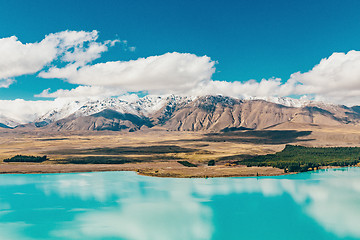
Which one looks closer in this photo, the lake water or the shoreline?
the lake water

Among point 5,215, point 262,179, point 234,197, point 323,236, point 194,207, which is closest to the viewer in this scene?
point 323,236

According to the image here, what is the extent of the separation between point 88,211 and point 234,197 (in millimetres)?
29435

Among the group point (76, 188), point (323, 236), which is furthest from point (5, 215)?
point (323, 236)

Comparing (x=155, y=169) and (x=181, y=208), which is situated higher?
(x=155, y=169)

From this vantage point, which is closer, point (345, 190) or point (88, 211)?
point (88, 211)

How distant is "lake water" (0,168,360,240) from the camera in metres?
48.6

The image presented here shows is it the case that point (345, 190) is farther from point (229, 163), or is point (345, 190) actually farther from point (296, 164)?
point (229, 163)

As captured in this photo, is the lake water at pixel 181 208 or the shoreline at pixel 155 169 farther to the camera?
the shoreline at pixel 155 169

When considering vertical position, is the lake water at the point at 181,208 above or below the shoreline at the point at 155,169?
below

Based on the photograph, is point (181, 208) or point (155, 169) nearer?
point (181, 208)

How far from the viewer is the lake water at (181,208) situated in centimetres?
4862

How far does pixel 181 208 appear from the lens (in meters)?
61.9

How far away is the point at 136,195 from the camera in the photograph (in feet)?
241

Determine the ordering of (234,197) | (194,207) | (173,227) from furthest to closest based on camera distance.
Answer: (234,197)
(194,207)
(173,227)
